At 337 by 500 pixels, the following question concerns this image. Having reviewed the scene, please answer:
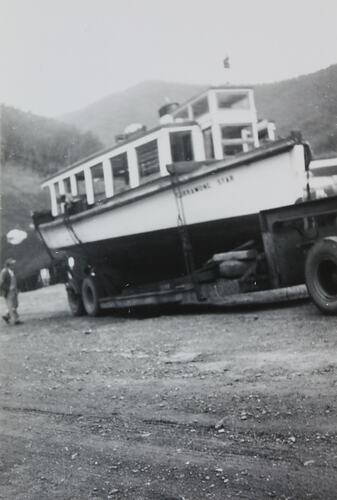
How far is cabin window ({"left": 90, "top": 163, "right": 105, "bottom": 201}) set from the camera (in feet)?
38.0

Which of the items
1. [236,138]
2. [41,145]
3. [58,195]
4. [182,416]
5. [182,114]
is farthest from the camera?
[41,145]

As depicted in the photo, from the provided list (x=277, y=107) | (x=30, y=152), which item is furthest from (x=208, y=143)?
(x=30, y=152)

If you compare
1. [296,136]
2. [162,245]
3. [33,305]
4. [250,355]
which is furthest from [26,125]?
[250,355]

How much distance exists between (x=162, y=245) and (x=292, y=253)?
9.09ft

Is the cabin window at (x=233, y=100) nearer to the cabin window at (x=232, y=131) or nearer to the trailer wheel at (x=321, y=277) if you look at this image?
the cabin window at (x=232, y=131)

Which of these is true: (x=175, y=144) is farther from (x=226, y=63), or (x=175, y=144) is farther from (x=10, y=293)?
(x=10, y=293)

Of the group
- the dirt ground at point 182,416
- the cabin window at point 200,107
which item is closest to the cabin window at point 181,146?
the cabin window at point 200,107

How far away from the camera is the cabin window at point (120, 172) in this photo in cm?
1086

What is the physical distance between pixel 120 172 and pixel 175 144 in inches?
55.5

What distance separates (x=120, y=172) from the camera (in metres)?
11.0

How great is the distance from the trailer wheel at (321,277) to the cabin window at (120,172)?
5025 millimetres

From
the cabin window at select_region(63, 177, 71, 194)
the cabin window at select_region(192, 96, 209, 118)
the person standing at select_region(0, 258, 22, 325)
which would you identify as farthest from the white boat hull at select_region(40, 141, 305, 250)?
the cabin window at select_region(192, 96, 209, 118)

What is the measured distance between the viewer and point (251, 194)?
793 cm

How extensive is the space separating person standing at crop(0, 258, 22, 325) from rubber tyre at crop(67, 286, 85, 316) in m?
1.08
